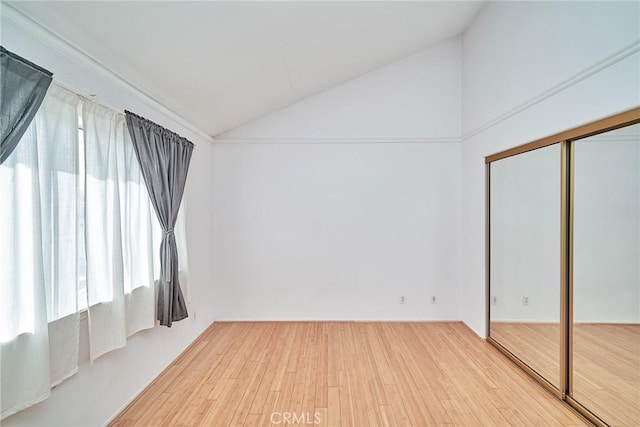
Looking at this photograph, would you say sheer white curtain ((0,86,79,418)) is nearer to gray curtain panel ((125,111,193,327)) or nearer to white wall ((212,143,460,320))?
gray curtain panel ((125,111,193,327))

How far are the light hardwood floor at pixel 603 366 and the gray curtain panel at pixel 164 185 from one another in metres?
3.20

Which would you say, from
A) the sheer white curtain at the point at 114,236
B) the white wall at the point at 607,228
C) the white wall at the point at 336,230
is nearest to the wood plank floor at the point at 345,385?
the white wall at the point at 336,230

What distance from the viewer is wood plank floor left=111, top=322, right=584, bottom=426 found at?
2344mm

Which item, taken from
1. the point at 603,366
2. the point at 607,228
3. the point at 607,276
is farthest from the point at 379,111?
the point at 603,366

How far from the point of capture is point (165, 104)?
9.87 feet

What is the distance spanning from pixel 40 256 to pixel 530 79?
3697 mm

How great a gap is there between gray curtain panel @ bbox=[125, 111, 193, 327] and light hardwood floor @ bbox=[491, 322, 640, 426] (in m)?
3.20

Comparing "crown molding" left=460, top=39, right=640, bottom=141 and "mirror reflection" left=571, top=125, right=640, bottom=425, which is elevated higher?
"crown molding" left=460, top=39, right=640, bottom=141

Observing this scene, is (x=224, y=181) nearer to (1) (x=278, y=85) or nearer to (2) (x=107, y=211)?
(1) (x=278, y=85)

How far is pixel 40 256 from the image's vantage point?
1.62 meters

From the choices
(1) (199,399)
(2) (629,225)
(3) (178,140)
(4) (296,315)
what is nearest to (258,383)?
(1) (199,399)

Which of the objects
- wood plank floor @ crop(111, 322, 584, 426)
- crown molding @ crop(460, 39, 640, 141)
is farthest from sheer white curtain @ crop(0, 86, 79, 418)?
crown molding @ crop(460, 39, 640, 141)

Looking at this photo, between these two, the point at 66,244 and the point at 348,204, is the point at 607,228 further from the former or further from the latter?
the point at 66,244

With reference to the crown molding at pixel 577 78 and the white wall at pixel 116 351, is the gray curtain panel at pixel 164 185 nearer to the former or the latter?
the white wall at pixel 116 351
